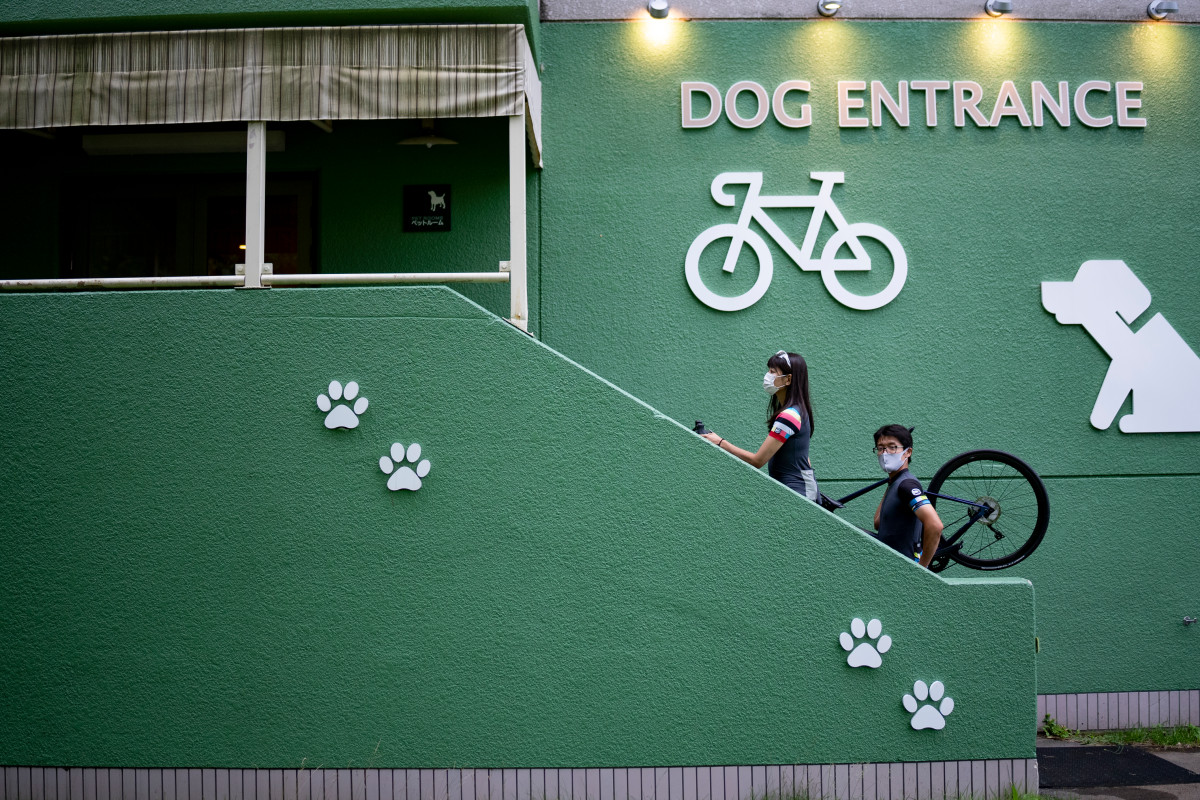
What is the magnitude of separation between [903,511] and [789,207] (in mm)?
2619

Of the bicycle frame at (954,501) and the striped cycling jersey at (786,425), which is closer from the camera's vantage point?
the striped cycling jersey at (786,425)

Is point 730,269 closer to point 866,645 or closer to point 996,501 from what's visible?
point 996,501

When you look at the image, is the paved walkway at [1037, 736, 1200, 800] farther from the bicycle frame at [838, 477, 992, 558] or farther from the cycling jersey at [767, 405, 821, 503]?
the cycling jersey at [767, 405, 821, 503]

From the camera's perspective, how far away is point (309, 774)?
4.73m

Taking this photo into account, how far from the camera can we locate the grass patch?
20.3ft

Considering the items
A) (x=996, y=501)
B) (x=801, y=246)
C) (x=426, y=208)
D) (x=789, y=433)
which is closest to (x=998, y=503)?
(x=996, y=501)

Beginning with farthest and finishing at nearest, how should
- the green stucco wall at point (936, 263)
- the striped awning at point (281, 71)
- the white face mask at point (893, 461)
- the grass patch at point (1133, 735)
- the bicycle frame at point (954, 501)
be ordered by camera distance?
the green stucco wall at point (936, 263), the grass patch at point (1133, 735), the bicycle frame at point (954, 501), the striped awning at point (281, 71), the white face mask at point (893, 461)

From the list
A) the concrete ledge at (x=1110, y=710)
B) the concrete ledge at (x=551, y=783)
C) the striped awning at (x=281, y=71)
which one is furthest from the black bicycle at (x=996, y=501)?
the striped awning at (x=281, y=71)

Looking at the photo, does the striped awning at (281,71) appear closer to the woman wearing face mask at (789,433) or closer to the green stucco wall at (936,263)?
the green stucco wall at (936,263)

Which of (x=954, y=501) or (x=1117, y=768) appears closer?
(x=1117, y=768)

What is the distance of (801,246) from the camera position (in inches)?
258

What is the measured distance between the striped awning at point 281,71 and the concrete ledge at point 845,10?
1.49 m

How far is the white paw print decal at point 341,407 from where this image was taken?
4.83m

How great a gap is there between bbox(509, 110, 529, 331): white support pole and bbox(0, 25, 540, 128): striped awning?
173 millimetres
